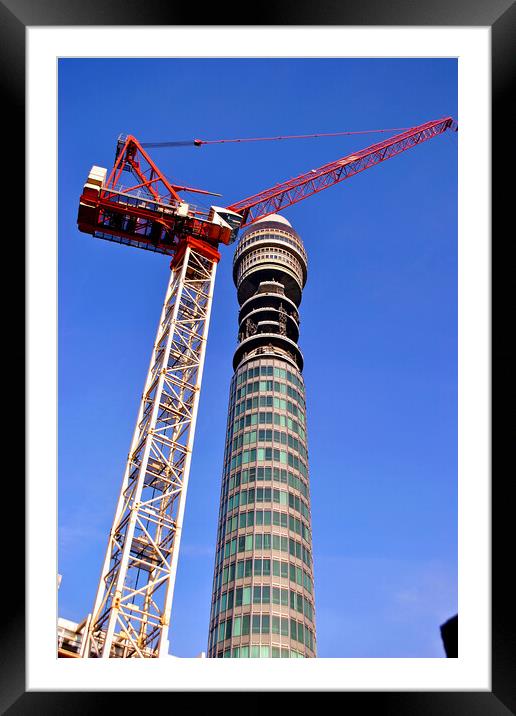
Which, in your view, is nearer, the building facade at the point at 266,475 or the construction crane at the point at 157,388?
the construction crane at the point at 157,388

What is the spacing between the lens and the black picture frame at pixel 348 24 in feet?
33.2

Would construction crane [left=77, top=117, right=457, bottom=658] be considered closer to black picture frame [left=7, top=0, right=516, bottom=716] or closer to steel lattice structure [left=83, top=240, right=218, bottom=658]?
steel lattice structure [left=83, top=240, right=218, bottom=658]

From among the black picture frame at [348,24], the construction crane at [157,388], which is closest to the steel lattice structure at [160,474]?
the construction crane at [157,388]

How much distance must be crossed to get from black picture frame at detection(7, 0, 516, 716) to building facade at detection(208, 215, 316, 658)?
205 ft

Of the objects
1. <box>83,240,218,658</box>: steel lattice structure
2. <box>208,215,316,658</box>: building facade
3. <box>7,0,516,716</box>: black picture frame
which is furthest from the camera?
<box>208,215,316,658</box>: building facade

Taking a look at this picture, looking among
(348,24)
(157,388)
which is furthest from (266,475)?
(348,24)

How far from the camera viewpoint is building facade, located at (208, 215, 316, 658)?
73688 millimetres

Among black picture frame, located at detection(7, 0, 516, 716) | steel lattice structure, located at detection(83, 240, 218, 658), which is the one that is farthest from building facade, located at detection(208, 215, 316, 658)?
black picture frame, located at detection(7, 0, 516, 716)

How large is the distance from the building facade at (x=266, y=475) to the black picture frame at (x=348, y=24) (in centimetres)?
6240

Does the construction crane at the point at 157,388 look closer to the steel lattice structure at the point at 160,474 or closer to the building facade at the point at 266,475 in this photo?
the steel lattice structure at the point at 160,474
